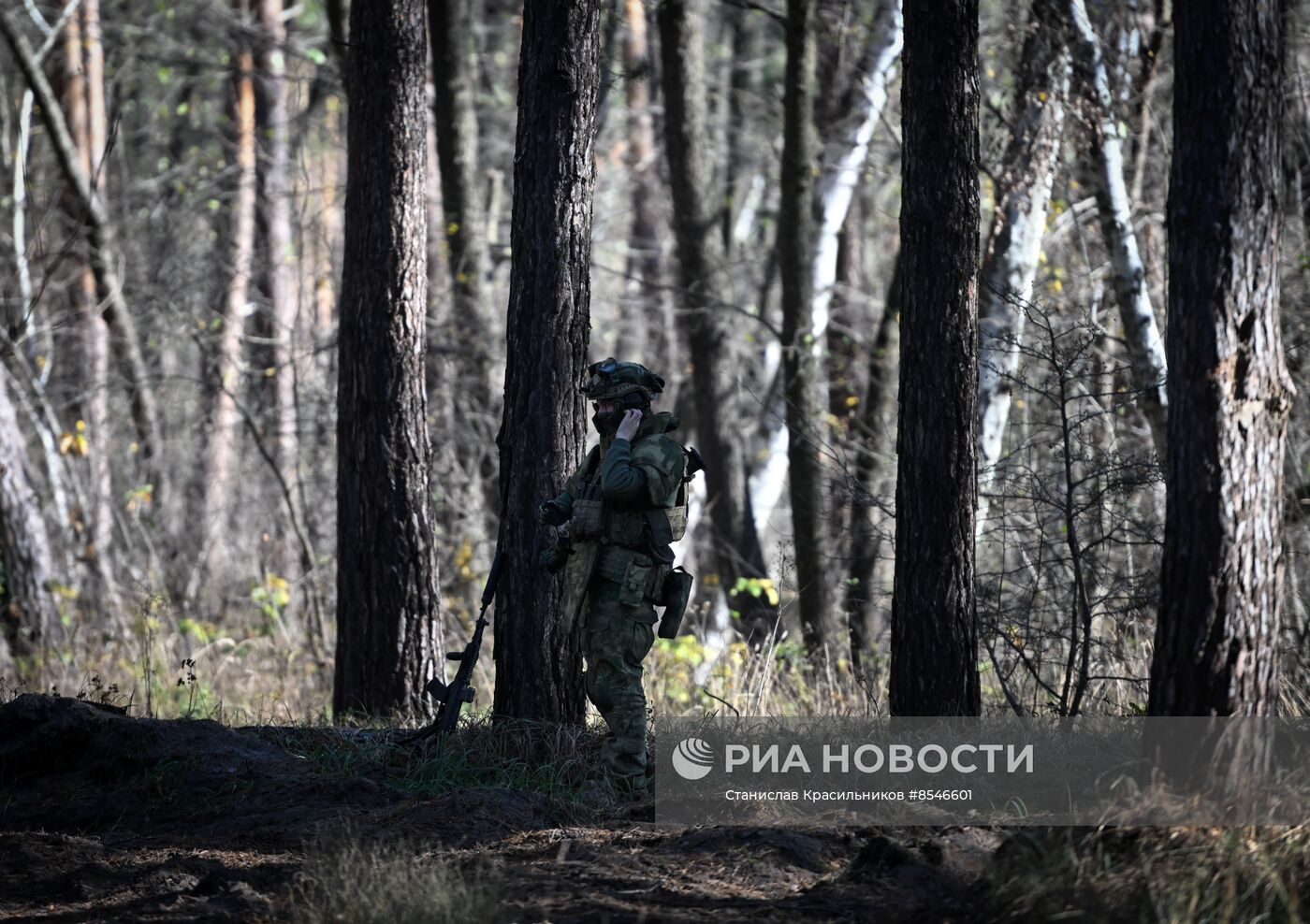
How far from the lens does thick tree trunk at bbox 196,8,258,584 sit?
1567 cm

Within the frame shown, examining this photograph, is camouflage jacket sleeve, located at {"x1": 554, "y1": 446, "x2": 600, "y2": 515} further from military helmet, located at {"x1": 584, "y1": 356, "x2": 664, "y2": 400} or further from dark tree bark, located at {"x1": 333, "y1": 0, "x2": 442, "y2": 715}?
dark tree bark, located at {"x1": 333, "y1": 0, "x2": 442, "y2": 715}

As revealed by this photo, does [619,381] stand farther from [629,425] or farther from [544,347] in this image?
[544,347]

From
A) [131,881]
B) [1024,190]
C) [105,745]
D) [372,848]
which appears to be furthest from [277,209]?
[372,848]

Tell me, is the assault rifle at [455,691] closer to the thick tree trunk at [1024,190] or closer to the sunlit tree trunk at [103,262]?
the thick tree trunk at [1024,190]

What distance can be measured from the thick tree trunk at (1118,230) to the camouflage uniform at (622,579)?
15.5 ft

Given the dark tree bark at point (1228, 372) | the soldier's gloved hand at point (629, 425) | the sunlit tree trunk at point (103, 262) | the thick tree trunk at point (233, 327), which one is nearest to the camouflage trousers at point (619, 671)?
the soldier's gloved hand at point (629, 425)

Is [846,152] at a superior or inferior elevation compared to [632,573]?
superior

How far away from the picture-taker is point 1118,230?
1012 centimetres

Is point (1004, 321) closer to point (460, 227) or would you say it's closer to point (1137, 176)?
point (1137, 176)

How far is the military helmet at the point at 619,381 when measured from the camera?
6.39 metres

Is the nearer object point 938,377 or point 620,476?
point 620,476

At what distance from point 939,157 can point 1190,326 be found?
2.16 m

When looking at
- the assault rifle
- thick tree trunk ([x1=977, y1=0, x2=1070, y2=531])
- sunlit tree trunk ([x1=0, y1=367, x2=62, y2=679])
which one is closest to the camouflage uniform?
the assault rifle

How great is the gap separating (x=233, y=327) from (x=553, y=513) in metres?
11.9
